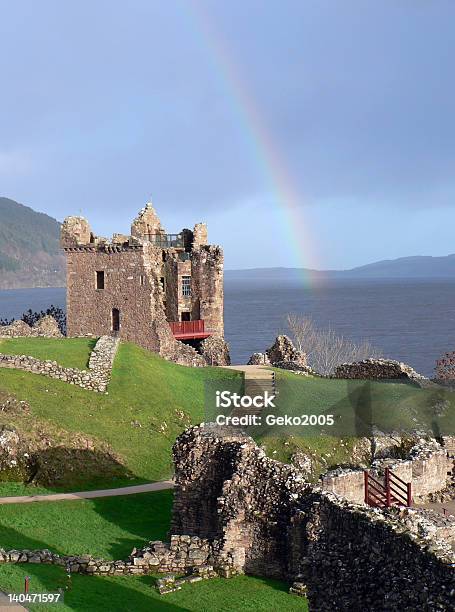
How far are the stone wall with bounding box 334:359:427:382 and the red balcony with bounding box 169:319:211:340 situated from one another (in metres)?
18.1

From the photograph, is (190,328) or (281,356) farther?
(190,328)

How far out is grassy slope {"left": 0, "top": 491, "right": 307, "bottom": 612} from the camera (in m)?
21.3

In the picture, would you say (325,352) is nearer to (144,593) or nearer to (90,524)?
(90,524)

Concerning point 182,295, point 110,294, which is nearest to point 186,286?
point 182,295

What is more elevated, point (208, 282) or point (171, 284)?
point (208, 282)

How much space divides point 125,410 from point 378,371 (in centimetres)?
1875

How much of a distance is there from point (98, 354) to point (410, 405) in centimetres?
1584

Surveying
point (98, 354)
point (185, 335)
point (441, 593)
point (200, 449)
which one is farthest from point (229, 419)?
point (185, 335)

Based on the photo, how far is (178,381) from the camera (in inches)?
1773

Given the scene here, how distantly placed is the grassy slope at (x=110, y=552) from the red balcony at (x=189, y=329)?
37.2 meters

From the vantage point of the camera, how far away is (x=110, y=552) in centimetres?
2477

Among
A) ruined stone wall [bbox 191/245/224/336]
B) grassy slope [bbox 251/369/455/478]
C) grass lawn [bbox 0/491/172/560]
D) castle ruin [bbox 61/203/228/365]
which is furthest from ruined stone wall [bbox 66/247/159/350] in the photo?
grass lawn [bbox 0/491/172/560]

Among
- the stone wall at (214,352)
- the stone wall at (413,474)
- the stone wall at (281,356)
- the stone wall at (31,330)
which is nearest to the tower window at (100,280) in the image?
the stone wall at (31,330)

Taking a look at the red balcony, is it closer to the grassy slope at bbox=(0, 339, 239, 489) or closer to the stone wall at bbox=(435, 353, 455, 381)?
the stone wall at bbox=(435, 353, 455, 381)
